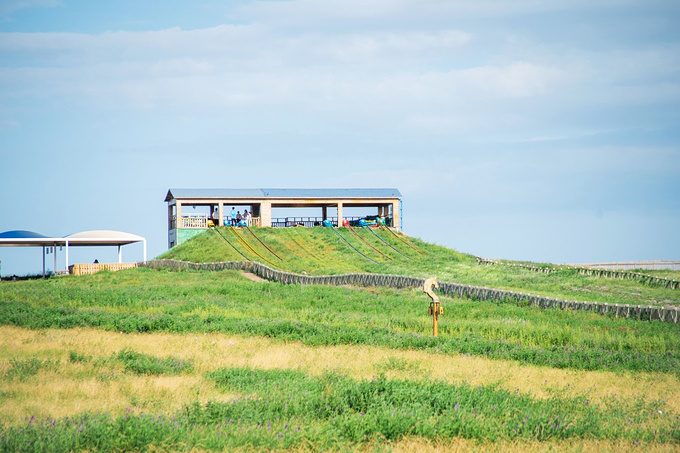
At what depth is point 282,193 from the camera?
193 feet

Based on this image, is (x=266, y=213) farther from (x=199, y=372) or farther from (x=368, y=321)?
(x=199, y=372)

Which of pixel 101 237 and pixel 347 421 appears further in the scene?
pixel 101 237

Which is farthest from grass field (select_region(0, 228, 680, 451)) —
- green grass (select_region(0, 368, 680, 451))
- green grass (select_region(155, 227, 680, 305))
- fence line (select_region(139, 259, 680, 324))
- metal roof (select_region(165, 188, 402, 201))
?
metal roof (select_region(165, 188, 402, 201))

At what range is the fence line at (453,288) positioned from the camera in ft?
66.6

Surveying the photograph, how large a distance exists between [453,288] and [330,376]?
16913mm

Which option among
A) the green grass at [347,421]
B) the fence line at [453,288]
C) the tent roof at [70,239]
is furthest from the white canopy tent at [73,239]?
the green grass at [347,421]

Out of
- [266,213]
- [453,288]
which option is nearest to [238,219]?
[266,213]

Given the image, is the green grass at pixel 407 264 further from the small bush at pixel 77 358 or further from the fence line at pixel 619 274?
the small bush at pixel 77 358

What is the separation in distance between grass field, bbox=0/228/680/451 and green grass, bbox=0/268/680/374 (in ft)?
0.25

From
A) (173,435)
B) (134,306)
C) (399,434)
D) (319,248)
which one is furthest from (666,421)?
(319,248)

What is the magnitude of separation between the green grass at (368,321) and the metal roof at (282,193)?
27783mm

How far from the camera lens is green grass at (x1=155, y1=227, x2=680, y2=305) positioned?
91.4ft

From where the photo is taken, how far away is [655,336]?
17.0 metres

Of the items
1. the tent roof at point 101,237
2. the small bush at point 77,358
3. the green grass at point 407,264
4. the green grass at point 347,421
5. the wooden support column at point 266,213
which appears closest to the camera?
the green grass at point 347,421
